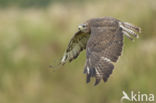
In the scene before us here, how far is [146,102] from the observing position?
8.78 meters

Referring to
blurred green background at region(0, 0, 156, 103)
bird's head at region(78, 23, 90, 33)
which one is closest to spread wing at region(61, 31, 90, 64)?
bird's head at region(78, 23, 90, 33)

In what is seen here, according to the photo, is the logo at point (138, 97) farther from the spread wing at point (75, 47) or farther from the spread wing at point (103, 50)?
the spread wing at point (103, 50)

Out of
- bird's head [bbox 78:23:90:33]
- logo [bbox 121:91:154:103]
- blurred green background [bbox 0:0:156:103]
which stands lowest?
logo [bbox 121:91:154:103]

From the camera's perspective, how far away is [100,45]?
667 cm

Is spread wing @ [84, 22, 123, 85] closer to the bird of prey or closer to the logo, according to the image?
the bird of prey

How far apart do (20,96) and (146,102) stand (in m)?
2.18

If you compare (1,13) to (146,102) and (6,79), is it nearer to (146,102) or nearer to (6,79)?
(6,79)

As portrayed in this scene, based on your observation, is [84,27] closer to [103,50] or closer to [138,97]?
[103,50]

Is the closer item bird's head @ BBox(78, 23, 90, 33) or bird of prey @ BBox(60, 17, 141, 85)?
bird of prey @ BBox(60, 17, 141, 85)

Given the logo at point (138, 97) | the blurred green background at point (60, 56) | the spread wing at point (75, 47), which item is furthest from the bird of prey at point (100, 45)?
the blurred green background at point (60, 56)

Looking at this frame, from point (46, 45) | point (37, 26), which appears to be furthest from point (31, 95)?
point (37, 26)

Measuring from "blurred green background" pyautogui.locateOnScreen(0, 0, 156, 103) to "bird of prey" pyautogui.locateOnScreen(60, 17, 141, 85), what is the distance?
2.17 meters

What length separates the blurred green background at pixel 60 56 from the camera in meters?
9.62

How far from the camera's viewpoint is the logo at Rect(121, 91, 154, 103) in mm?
8852
